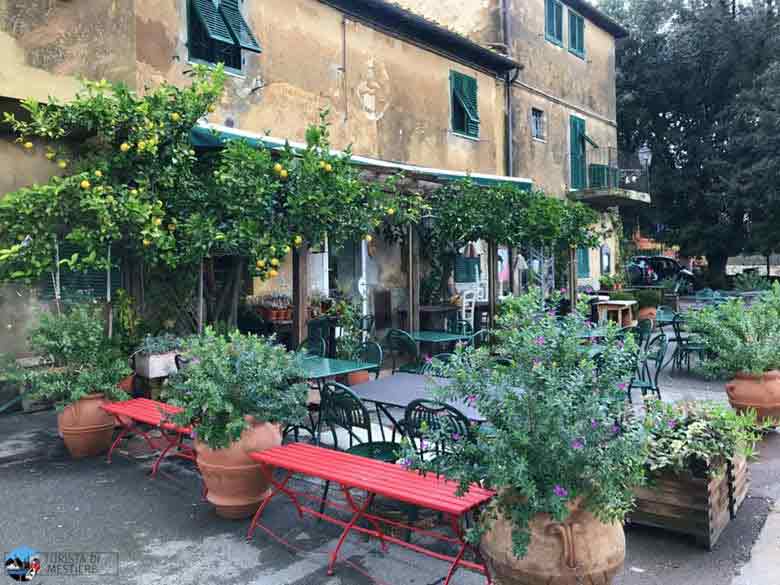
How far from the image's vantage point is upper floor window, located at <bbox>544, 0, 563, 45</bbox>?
1681 cm

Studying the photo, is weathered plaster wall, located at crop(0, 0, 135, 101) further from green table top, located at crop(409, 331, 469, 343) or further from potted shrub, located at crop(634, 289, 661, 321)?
potted shrub, located at crop(634, 289, 661, 321)

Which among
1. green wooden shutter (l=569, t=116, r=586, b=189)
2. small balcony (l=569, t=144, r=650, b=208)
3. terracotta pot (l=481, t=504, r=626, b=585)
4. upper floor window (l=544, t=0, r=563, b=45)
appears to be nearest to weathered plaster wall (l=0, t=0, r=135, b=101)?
terracotta pot (l=481, t=504, r=626, b=585)

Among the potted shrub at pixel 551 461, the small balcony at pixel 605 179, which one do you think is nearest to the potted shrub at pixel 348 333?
the potted shrub at pixel 551 461

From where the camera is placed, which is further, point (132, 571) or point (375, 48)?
point (375, 48)

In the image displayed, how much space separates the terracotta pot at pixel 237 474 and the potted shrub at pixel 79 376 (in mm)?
1841

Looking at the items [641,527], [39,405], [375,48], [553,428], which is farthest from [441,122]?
[553,428]

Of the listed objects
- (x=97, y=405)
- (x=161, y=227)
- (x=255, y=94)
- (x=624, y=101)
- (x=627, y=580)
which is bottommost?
(x=627, y=580)

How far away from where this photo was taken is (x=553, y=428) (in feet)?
9.29

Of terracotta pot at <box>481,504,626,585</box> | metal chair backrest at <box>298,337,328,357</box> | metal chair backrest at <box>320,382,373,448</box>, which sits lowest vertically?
terracotta pot at <box>481,504,626,585</box>

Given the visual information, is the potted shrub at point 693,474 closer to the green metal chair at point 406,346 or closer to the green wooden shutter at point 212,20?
the green metal chair at point 406,346

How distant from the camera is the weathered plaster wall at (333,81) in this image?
338 inches

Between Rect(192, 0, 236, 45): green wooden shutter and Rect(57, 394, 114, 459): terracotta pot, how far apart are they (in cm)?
524

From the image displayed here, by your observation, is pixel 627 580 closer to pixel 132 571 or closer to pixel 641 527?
pixel 641 527

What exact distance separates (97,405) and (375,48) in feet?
27.7
